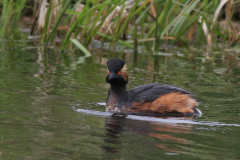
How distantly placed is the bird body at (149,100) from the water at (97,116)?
24 centimetres

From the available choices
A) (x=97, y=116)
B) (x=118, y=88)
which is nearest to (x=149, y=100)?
(x=118, y=88)

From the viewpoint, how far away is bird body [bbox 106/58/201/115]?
17.1 feet

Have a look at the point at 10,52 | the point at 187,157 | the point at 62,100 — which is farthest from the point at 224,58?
the point at 187,157

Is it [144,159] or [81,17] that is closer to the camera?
[144,159]

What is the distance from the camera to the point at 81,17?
9117 millimetres

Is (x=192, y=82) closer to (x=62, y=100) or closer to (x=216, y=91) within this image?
(x=216, y=91)

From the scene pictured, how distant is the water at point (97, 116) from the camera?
3.46 meters

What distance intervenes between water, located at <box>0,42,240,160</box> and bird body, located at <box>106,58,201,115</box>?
0.24m

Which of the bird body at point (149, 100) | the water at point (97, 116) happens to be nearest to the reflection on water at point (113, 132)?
the water at point (97, 116)

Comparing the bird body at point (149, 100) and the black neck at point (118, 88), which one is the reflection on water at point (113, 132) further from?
the black neck at point (118, 88)

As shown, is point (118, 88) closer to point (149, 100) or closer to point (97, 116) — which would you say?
point (149, 100)

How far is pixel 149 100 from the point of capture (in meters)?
5.21

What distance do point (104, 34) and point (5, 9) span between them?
254 centimetres

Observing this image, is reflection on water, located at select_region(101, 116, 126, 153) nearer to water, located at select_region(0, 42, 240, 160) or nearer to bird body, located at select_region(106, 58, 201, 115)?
water, located at select_region(0, 42, 240, 160)
